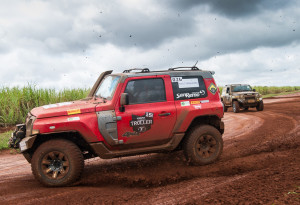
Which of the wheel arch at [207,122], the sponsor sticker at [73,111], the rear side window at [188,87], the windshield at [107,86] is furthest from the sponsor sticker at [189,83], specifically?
the sponsor sticker at [73,111]

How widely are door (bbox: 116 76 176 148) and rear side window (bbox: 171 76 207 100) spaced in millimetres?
168

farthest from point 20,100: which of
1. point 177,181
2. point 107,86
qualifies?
point 177,181

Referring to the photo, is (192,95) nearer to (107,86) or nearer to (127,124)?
(127,124)

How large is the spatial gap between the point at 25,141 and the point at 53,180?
0.89 m

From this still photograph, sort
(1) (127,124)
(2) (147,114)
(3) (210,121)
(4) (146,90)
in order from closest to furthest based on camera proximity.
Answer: (1) (127,124), (2) (147,114), (4) (146,90), (3) (210,121)

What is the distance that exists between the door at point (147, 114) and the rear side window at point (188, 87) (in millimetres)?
168

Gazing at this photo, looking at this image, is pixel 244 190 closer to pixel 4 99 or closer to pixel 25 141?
pixel 25 141

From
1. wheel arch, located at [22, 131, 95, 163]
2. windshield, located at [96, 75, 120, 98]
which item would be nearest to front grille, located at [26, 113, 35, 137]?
wheel arch, located at [22, 131, 95, 163]

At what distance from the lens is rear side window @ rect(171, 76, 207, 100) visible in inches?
258

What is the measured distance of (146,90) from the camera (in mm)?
6324

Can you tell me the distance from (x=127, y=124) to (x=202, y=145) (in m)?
1.80

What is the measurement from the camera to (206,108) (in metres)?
6.71

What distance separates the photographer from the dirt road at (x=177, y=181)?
4598 millimetres

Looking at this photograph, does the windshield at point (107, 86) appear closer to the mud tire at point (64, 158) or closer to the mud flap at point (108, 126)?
the mud flap at point (108, 126)
